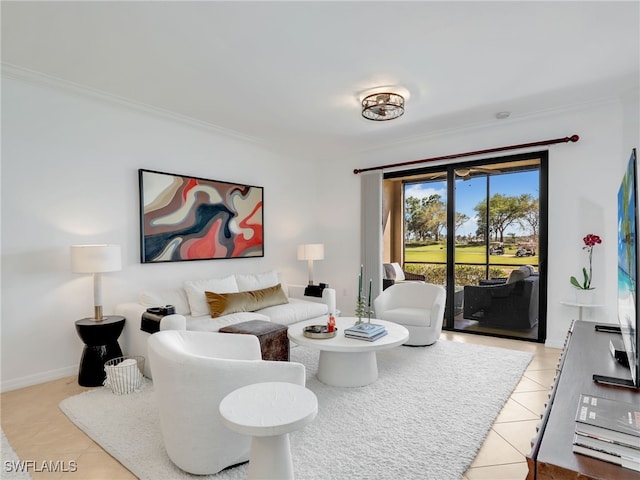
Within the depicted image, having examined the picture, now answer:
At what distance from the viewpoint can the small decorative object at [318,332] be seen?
9.77 ft

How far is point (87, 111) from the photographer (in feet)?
11.2

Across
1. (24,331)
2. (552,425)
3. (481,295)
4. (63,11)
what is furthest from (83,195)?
(481,295)

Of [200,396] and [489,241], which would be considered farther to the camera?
[489,241]

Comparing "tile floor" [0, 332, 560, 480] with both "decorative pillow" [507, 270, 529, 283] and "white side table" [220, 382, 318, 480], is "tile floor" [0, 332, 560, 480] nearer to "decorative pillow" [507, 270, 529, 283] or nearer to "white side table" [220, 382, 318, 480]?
"white side table" [220, 382, 318, 480]

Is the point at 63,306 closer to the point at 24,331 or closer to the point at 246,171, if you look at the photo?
the point at 24,331

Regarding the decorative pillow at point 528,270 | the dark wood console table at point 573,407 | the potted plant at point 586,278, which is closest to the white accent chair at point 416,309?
the decorative pillow at point 528,270

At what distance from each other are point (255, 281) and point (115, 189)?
73.3 inches

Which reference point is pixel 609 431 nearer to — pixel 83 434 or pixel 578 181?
pixel 83 434

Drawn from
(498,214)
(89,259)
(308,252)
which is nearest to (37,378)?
(89,259)

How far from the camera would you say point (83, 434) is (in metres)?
2.28

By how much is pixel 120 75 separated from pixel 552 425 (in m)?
3.70

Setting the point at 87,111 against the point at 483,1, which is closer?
the point at 483,1

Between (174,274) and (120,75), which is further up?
(120,75)

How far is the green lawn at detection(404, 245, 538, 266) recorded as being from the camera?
4.46 meters
